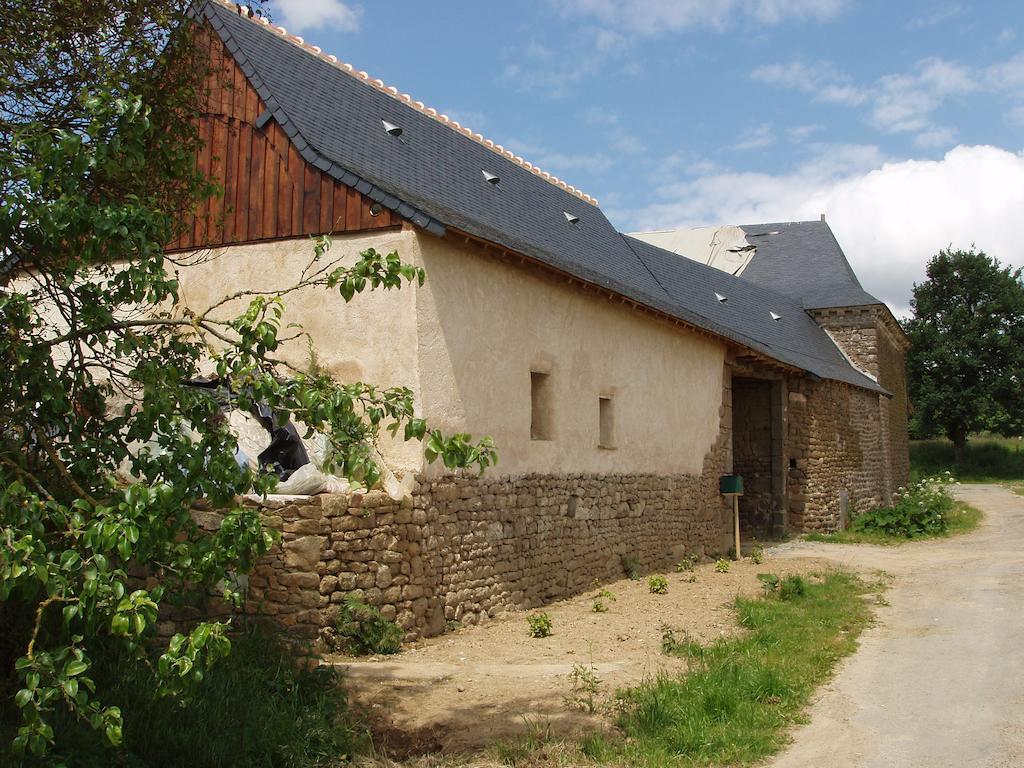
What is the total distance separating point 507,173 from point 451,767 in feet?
38.6

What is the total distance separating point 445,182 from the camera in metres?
12.5

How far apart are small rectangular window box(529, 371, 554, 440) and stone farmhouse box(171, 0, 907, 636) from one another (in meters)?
0.02

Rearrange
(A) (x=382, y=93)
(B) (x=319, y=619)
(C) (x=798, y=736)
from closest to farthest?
(C) (x=798, y=736), (B) (x=319, y=619), (A) (x=382, y=93)

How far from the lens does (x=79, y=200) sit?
13.4ft

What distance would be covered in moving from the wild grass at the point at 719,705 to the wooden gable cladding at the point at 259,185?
4.89 meters

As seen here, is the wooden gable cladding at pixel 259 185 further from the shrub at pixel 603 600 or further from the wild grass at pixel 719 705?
the wild grass at pixel 719 705

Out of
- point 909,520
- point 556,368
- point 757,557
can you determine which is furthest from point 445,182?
point 909,520

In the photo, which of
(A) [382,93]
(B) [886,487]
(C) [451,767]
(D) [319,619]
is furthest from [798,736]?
(B) [886,487]

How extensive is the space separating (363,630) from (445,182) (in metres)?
6.57

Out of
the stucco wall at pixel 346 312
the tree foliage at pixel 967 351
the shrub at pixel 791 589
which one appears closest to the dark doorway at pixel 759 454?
the shrub at pixel 791 589

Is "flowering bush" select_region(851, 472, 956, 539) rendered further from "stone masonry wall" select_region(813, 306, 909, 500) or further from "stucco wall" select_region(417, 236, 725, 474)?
"stucco wall" select_region(417, 236, 725, 474)

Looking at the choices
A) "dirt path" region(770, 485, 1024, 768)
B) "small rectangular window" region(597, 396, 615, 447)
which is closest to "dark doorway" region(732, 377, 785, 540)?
"dirt path" region(770, 485, 1024, 768)

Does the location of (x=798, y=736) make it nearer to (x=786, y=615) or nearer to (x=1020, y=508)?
(x=786, y=615)

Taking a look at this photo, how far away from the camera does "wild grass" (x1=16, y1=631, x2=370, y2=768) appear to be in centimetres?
499
